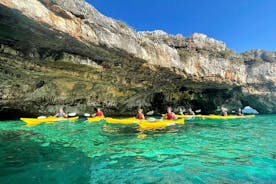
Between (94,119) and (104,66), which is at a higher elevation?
(104,66)

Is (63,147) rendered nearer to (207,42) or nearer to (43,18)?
(43,18)

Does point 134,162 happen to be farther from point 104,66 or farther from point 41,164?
point 104,66

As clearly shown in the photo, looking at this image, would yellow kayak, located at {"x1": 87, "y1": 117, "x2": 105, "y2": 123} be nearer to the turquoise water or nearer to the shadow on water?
the turquoise water

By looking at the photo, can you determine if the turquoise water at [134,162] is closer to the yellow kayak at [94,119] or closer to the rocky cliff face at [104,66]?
the rocky cliff face at [104,66]

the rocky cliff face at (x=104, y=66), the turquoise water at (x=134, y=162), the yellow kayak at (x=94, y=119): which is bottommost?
the turquoise water at (x=134, y=162)

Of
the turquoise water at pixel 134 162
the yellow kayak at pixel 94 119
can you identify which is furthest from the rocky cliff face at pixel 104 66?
the turquoise water at pixel 134 162

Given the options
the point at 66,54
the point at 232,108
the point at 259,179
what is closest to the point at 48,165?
the point at 259,179

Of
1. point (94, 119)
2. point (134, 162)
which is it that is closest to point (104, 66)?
point (94, 119)

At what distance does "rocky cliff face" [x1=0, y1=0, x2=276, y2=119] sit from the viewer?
1472 centimetres

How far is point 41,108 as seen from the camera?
1029 inches

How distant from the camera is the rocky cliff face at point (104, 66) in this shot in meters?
14.7

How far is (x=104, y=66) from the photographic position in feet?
68.5

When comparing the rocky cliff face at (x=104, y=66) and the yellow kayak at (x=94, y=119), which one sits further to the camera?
the yellow kayak at (x=94, y=119)

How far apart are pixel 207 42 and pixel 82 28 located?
1829cm
